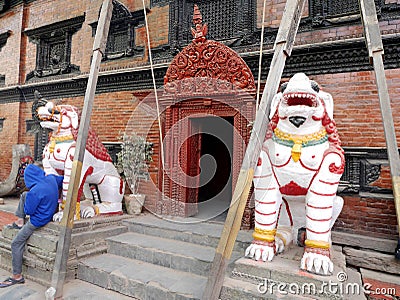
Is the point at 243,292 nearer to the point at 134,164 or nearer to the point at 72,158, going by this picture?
the point at 72,158

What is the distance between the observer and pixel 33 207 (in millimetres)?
3891

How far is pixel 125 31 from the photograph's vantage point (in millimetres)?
6746

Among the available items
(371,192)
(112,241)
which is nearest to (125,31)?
(112,241)

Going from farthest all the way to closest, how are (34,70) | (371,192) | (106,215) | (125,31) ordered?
(34,70), (125,31), (106,215), (371,192)

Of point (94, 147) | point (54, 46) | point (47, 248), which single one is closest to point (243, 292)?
point (47, 248)

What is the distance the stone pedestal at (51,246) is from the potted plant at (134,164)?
3.21ft

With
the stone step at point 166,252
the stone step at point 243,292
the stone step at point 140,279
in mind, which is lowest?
the stone step at point 140,279

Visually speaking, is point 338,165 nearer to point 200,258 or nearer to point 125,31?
point 200,258

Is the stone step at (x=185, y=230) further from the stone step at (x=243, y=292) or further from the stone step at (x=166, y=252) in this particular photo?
the stone step at (x=243, y=292)

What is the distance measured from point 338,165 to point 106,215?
3.75 m

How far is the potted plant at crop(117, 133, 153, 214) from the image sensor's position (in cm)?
558

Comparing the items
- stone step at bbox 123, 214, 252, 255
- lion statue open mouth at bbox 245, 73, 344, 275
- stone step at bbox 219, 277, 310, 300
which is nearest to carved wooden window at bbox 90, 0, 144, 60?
stone step at bbox 123, 214, 252, 255

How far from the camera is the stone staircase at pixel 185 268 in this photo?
269cm

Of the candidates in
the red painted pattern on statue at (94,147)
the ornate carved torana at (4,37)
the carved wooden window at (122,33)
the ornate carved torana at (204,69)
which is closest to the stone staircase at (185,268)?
the red painted pattern on statue at (94,147)
